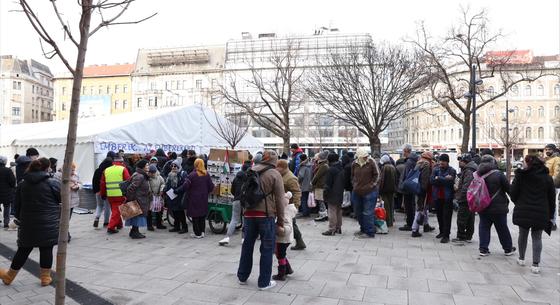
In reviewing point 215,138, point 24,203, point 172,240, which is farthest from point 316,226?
point 215,138

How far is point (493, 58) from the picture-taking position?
20.8 meters

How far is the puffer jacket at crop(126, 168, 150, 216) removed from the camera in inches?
346

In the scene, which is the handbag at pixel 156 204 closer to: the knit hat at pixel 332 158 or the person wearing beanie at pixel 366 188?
the knit hat at pixel 332 158

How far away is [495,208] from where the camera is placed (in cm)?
702

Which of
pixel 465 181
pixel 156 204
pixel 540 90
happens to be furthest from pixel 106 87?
pixel 465 181

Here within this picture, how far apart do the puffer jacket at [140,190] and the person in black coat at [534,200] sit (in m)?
7.00

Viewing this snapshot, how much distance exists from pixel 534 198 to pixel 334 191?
3.72 meters

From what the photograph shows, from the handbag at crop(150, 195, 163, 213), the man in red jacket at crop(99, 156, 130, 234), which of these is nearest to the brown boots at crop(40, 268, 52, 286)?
the man in red jacket at crop(99, 156, 130, 234)

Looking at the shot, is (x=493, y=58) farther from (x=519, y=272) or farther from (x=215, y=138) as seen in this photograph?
(x=519, y=272)

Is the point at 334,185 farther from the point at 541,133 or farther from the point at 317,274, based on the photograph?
the point at 541,133

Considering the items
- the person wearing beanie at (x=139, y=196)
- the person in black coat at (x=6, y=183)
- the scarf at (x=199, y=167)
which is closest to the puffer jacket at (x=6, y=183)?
the person in black coat at (x=6, y=183)

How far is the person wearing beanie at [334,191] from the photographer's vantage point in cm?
884

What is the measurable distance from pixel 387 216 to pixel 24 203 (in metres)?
7.74

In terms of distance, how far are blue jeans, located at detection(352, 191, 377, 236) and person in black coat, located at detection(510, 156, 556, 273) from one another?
2.80 meters
